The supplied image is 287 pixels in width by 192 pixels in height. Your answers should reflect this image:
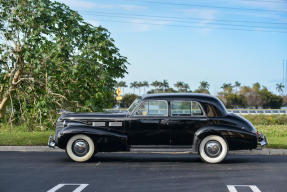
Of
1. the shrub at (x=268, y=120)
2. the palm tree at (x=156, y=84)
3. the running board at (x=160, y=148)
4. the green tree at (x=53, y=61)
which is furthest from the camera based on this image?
the palm tree at (x=156, y=84)

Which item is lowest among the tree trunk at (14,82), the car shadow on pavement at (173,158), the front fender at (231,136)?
the car shadow on pavement at (173,158)

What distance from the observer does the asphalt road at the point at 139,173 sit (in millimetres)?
7445

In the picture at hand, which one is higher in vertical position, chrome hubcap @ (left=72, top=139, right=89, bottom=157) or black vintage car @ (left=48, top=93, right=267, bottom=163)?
black vintage car @ (left=48, top=93, right=267, bottom=163)

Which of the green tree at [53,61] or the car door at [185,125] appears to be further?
the green tree at [53,61]

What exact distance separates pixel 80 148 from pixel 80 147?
1.0 inches

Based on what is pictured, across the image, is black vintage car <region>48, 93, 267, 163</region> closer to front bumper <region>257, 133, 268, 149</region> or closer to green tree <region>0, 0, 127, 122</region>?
front bumper <region>257, 133, 268, 149</region>

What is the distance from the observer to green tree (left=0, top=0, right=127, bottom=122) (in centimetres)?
1800

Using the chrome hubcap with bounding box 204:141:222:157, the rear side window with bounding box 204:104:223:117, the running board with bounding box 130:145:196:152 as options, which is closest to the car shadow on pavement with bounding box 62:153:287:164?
the chrome hubcap with bounding box 204:141:222:157

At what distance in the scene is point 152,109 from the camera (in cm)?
1095

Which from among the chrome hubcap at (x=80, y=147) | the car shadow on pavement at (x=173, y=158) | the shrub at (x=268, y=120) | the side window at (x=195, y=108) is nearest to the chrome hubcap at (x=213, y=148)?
the car shadow on pavement at (x=173, y=158)

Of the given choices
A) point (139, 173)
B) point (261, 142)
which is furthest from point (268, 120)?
point (139, 173)

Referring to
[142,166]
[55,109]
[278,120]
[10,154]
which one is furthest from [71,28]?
[278,120]

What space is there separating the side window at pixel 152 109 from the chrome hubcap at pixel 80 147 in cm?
157

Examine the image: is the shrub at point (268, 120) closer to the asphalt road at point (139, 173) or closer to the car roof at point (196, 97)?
the asphalt road at point (139, 173)
